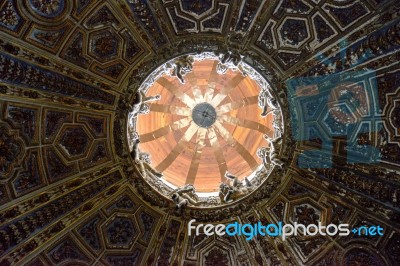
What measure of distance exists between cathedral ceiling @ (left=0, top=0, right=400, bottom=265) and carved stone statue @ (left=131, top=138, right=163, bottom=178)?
0.71 ft

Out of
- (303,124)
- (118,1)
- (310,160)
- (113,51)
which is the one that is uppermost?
(118,1)

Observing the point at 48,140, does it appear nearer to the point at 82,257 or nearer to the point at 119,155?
the point at 119,155

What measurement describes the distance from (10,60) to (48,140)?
2.48m

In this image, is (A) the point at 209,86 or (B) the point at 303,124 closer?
(B) the point at 303,124

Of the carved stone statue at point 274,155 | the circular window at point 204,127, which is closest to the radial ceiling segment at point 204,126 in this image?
the circular window at point 204,127

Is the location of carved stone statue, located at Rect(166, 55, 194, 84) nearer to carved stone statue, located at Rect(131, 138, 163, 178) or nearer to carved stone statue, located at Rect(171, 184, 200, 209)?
carved stone statue, located at Rect(131, 138, 163, 178)

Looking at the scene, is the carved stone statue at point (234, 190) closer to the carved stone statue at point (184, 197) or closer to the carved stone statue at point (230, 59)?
the carved stone statue at point (184, 197)

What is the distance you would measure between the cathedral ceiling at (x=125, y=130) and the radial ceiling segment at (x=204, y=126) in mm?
3289

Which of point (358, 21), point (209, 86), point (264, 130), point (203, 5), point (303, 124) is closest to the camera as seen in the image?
point (358, 21)

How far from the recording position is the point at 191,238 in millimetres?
13969

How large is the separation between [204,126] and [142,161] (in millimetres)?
4895

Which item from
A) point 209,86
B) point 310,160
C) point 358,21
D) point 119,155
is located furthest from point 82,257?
point 358,21

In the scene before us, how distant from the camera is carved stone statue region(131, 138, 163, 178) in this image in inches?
541

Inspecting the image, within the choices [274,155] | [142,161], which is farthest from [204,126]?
[274,155]
